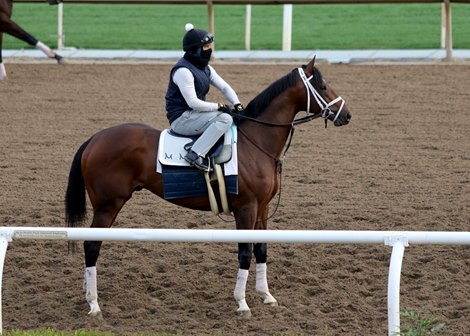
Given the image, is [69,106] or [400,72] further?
[400,72]

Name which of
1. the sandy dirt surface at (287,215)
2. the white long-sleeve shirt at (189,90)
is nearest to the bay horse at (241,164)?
→ the white long-sleeve shirt at (189,90)

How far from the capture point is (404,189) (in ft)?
35.0

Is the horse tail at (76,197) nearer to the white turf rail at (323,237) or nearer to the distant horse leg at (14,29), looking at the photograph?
the white turf rail at (323,237)

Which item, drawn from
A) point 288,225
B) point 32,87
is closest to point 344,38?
point 32,87

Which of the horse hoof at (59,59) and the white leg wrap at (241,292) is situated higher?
the horse hoof at (59,59)

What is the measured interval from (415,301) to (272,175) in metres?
1.34

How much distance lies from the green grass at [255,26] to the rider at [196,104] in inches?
477

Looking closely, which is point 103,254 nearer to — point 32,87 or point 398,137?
point 398,137

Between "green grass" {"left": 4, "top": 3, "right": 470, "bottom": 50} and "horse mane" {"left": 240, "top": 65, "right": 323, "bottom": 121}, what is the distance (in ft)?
39.3

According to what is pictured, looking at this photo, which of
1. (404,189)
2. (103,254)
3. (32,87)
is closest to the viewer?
(103,254)

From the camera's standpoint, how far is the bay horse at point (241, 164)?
305 inches

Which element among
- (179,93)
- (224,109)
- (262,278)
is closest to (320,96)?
(224,109)

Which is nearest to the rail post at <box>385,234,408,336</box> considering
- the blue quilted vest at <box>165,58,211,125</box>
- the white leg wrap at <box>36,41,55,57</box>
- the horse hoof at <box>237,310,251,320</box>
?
the horse hoof at <box>237,310,251,320</box>

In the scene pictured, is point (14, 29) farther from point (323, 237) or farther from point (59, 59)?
point (323, 237)
